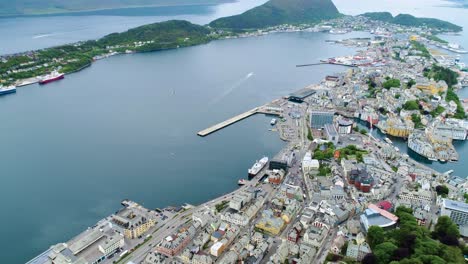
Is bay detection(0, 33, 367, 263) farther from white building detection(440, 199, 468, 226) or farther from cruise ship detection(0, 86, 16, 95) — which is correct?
white building detection(440, 199, 468, 226)

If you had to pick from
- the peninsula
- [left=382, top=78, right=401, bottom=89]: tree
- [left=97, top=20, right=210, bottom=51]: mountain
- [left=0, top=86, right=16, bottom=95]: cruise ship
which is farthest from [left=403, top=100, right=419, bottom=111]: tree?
[left=97, top=20, right=210, bottom=51]: mountain

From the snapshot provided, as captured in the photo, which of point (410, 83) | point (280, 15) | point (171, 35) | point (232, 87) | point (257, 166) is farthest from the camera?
point (280, 15)

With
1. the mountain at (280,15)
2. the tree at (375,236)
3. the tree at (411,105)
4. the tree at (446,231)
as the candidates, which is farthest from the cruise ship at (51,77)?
the mountain at (280,15)

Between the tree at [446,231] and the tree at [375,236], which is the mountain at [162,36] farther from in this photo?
the tree at [446,231]

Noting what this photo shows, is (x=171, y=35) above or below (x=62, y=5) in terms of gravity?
below

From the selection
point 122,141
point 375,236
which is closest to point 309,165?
point 375,236

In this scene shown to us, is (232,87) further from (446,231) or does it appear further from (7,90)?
(446,231)
